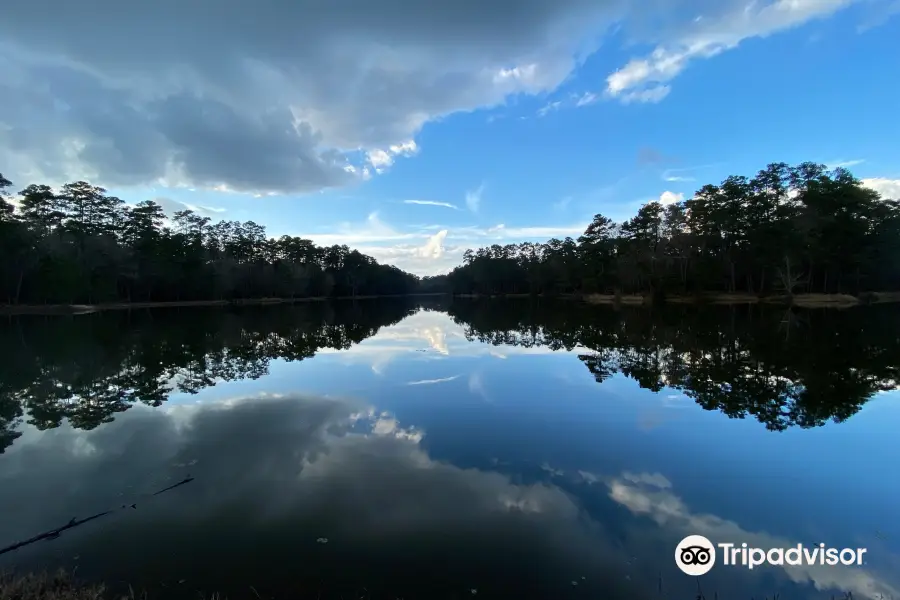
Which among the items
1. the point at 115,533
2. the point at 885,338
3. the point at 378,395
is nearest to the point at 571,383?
the point at 378,395

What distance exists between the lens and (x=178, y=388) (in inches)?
549

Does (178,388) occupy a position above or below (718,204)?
below

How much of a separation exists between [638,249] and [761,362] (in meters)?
58.9

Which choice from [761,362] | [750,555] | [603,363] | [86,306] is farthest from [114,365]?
[86,306]

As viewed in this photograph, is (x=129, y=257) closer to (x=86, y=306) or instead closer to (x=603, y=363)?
(x=86, y=306)

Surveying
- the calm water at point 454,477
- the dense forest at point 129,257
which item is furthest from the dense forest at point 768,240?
the dense forest at point 129,257

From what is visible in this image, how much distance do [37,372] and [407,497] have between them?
17.4 meters

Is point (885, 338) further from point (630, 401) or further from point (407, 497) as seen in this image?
point (407, 497)

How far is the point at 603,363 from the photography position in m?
17.6

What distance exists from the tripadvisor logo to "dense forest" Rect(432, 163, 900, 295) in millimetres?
54126

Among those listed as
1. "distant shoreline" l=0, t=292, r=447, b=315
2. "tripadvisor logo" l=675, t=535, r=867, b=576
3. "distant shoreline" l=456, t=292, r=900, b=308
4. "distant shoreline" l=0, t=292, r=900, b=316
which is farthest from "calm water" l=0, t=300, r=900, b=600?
"distant shoreline" l=0, t=292, r=447, b=315

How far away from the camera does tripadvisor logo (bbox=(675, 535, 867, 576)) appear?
4.74 m

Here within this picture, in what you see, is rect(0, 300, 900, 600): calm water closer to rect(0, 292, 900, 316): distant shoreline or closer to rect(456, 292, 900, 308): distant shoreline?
rect(456, 292, 900, 308): distant shoreline

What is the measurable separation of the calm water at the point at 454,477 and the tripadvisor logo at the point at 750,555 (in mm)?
122
